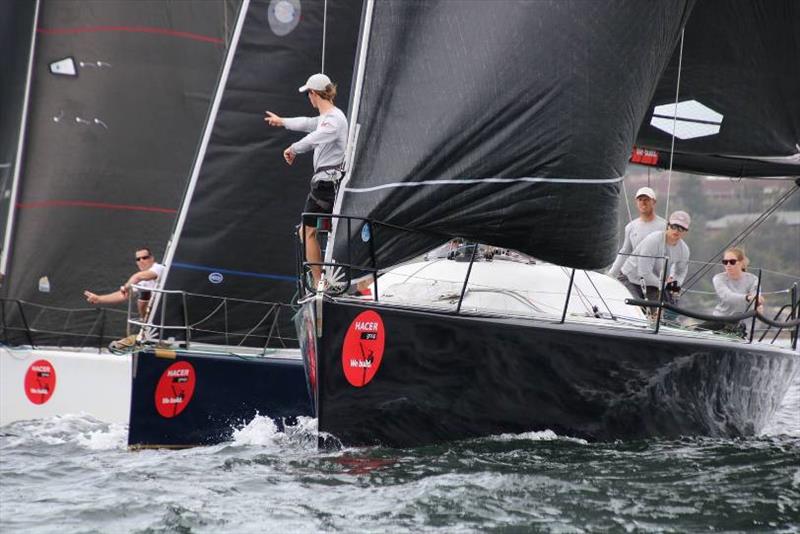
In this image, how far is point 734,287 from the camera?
10016mm

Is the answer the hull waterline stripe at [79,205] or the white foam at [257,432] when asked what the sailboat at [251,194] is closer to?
the white foam at [257,432]

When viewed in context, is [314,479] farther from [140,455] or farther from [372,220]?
[140,455]

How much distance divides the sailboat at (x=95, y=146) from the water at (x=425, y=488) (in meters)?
4.43

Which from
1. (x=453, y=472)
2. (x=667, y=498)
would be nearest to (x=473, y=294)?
(x=453, y=472)

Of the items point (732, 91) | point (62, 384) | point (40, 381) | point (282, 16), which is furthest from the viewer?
point (40, 381)

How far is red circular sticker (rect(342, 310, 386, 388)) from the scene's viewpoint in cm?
774

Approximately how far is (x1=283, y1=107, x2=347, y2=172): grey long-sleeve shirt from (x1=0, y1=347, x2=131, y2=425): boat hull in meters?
3.66

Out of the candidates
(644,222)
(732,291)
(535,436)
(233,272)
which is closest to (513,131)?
(535,436)

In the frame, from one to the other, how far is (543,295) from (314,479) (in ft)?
7.91

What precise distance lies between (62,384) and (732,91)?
6342mm

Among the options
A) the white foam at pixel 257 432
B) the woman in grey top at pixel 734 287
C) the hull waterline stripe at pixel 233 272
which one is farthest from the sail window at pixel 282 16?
the woman in grey top at pixel 734 287

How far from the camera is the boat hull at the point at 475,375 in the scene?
776 centimetres

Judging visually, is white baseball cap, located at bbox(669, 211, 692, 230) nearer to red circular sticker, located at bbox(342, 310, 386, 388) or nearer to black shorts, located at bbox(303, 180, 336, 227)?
black shorts, located at bbox(303, 180, 336, 227)

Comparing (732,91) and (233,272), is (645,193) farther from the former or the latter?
(233,272)
